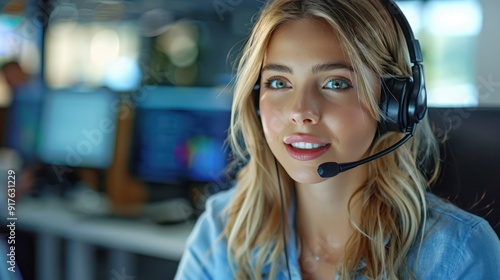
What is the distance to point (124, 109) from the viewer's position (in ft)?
7.10

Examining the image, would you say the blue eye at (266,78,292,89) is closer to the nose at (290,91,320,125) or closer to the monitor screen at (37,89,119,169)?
the nose at (290,91,320,125)

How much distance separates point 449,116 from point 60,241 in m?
1.68

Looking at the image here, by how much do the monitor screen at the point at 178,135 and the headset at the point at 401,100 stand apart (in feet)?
3.63

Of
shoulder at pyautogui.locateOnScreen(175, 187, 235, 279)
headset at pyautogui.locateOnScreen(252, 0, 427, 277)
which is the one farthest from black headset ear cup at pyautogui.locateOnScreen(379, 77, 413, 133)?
shoulder at pyautogui.locateOnScreen(175, 187, 235, 279)

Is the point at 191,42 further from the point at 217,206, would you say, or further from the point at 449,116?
the point at 449,116

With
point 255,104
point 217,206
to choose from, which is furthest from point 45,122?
point 255,104

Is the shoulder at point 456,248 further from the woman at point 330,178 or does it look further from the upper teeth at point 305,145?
the upper teeth at point 305,145

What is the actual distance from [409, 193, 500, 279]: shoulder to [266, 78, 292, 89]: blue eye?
0.91ft

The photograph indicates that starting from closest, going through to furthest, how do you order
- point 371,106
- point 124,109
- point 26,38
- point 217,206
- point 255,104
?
point 371,106 → point 255,104 → point 217,206 → point 26,38 → point 124,109

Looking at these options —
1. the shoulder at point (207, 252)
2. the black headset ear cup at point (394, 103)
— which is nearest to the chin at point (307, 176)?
the black headset ear cup at point (394, 103)

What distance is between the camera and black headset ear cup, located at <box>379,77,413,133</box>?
0.78 meters

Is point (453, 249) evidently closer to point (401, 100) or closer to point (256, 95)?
point (401, 100)

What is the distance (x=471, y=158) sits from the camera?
88cm

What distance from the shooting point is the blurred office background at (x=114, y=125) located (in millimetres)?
1951
